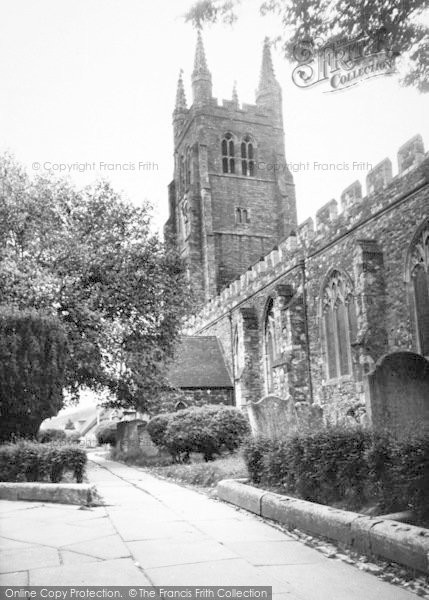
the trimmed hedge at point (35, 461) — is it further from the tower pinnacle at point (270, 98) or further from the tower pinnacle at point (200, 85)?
the tower pinnacle at point (270, 98)

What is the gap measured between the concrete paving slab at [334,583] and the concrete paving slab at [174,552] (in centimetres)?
56

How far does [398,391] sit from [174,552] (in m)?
5.30

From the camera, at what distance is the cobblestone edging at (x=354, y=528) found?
4277 mm

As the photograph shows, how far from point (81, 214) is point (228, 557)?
52.4ft

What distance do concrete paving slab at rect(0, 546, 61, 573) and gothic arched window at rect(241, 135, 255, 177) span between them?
40.1m

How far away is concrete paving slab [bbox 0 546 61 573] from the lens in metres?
4.20

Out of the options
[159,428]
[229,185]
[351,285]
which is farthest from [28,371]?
[229,185]

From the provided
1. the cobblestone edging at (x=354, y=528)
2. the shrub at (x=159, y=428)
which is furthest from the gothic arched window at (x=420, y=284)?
the cobblestone edging at (x=354, y=528)

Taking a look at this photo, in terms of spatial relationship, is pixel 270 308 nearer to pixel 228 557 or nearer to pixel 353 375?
pixel 353 375

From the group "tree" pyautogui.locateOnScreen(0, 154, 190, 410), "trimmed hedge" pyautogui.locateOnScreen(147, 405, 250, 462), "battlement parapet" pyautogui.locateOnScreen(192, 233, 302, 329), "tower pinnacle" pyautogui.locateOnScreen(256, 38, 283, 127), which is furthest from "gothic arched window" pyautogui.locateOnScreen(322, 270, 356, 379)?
"tower pinnacle" pyautogui.locateOnScreen(256, 38, 283, 127)

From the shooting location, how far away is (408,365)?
30.0 feet

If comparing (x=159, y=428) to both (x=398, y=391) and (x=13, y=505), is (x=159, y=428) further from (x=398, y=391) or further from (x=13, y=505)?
(x=398, y=391)

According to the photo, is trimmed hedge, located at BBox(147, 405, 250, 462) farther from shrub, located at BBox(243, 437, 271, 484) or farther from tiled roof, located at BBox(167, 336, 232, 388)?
tiled roof, located at BBox(167, 336, 232, 388)

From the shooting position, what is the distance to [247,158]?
4322 cm
